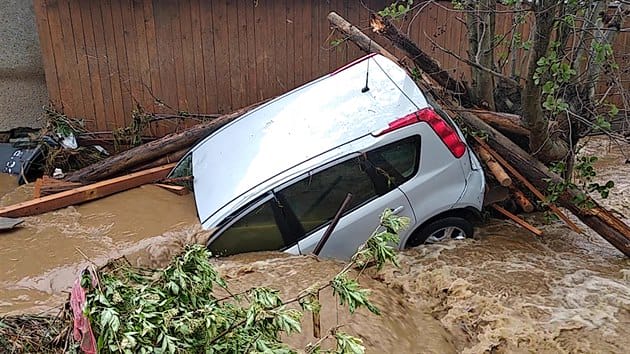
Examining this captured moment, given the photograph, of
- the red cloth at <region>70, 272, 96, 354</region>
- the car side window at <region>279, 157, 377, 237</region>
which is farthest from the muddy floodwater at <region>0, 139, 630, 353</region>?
the red cloth at <region>70, 272, 96, 354</region>

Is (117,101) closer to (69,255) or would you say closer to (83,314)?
(69,255)

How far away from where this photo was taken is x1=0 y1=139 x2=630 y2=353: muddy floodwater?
11.5 feet

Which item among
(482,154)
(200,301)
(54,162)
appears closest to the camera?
(200,301)

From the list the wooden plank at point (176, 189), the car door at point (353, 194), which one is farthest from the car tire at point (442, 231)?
the wooden plank at point (176, 189)

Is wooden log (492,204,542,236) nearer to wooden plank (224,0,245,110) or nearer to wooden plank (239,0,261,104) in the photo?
wooden plank (239,0,261,104)

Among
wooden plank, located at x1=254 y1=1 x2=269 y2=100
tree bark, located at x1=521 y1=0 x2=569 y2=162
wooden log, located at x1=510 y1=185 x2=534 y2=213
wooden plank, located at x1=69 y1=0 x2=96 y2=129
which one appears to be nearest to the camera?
tree bark, located at x1=521 y1=0 x2=569 y2=162

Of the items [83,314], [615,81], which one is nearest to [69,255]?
[83,314]

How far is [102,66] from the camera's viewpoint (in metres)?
7.14

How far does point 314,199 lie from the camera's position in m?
4.22

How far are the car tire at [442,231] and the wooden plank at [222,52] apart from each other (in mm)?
4158

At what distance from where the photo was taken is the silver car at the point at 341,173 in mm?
4125

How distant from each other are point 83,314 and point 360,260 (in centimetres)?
126

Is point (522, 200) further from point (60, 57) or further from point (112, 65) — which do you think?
point (60, 57)

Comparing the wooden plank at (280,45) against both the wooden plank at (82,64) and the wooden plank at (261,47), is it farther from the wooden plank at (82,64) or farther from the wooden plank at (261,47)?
the wooden plank at (82,64)
